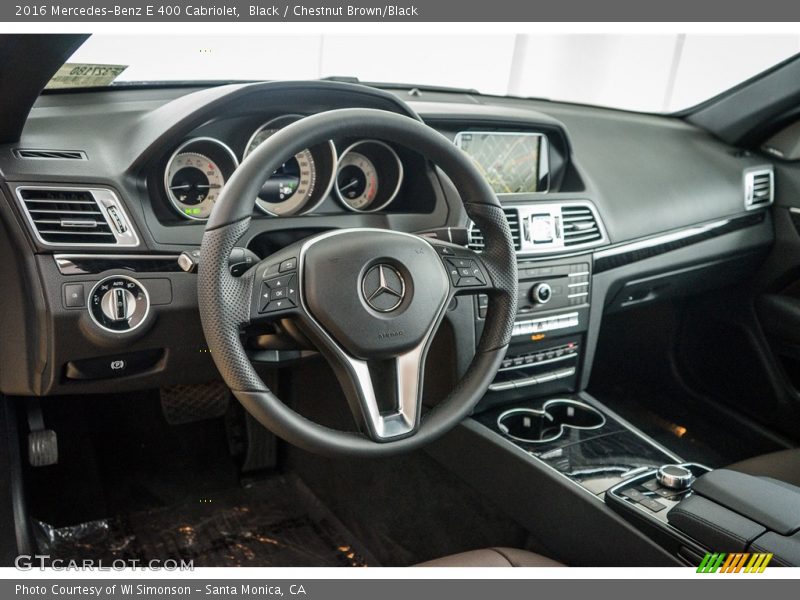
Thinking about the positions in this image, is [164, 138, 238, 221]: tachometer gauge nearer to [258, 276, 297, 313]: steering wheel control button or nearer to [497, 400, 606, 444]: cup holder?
[258, 276, 297, 313]: steering wheel control button

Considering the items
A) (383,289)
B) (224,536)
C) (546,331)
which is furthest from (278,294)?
(224,536)

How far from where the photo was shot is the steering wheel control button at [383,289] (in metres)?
1.26

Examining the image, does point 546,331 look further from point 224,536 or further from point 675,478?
point 224,536

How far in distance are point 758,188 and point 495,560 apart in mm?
1660

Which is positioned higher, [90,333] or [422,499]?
[90,333]

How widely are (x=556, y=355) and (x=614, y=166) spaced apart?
1.97 feet

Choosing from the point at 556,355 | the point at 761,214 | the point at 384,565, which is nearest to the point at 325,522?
the point at 384,565

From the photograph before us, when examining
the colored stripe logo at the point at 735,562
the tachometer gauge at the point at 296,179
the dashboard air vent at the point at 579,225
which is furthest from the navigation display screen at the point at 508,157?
the colored stripe logo at the point at 735,562

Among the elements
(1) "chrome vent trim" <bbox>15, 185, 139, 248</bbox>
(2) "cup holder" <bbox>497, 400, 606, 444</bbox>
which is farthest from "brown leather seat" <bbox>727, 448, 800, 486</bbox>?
(1) "chrome vent trim" <bbox>15, 185, 139, 248</bbox>

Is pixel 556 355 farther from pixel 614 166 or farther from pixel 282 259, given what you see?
pixel 282 259

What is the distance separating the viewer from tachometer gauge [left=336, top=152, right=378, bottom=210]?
5.39ft

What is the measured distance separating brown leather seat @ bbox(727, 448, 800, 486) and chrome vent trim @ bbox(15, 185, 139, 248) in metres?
1.33

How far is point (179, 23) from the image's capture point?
1.33 meters

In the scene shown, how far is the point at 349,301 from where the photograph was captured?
48.6 inches
